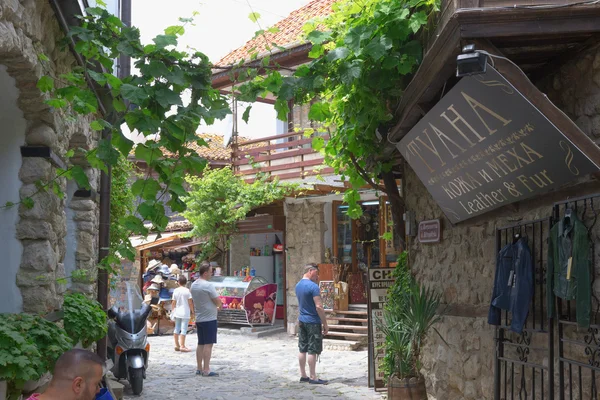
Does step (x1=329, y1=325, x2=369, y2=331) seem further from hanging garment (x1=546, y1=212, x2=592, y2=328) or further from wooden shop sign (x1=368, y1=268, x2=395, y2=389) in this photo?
hanging garment (x1=546, y1=212, x2=592, y2=328)

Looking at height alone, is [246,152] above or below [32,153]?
above

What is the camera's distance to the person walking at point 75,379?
8.90ft

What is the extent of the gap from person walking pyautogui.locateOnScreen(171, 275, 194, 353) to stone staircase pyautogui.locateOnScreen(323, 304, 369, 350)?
2.76 m

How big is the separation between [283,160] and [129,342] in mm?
8738

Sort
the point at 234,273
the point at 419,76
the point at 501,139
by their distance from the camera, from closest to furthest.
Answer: the point at 501,139
the point at 419,76
the point at 234,273

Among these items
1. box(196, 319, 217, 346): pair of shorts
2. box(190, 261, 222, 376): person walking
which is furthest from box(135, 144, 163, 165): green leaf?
box(196, 319, 217, 346): pair of shorts

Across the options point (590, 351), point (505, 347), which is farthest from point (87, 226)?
point (590, 351)

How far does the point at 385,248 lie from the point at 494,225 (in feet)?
29.2

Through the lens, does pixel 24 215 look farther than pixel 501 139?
Yes

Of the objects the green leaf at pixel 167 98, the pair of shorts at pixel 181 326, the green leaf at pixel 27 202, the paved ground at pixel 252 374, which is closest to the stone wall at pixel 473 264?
the paved ground at pixel 252 374

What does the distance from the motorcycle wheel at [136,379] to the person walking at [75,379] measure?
6.01 metres

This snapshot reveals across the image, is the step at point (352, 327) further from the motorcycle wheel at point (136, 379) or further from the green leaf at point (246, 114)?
the green leaf at point (246, 114)

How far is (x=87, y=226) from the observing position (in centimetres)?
734

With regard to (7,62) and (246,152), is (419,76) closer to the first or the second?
(7,62)
